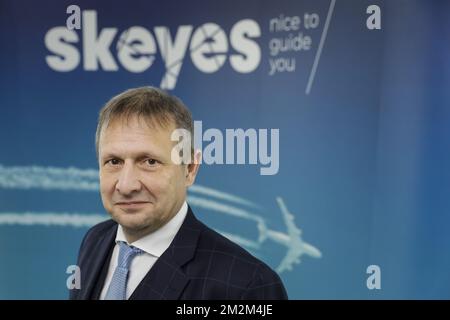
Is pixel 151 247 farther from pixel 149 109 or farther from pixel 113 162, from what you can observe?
pixel 149 109

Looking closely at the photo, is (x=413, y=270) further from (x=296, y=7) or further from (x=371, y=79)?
(x=296, y=7)

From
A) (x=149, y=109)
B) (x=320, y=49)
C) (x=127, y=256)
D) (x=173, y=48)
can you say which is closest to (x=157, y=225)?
(x=127, y=256)

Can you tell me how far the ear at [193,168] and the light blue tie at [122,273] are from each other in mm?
297

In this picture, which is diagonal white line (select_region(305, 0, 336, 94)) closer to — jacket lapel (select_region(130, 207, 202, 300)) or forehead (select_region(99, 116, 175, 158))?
forehead (select_region(99, 116, 175, 158))

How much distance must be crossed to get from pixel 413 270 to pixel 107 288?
1148 mm

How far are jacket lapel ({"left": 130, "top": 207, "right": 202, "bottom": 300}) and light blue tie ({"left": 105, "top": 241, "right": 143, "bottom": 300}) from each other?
56 millimetres

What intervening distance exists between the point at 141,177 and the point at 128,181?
43mm

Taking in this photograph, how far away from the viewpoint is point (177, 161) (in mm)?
1902

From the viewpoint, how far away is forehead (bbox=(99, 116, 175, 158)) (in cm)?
185

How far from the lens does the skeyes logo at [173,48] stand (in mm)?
2180

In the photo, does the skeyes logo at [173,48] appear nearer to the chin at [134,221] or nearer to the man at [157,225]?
the man at [157,225]

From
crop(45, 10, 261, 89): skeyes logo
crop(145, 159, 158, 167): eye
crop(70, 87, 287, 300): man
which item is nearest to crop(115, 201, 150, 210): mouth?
crop(70, 87, 287, 300): man

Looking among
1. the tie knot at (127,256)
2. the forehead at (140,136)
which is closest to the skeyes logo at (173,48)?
the forehead at (140,136)

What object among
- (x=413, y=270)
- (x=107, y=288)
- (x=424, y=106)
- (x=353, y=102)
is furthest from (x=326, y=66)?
(x=107, y=288)
